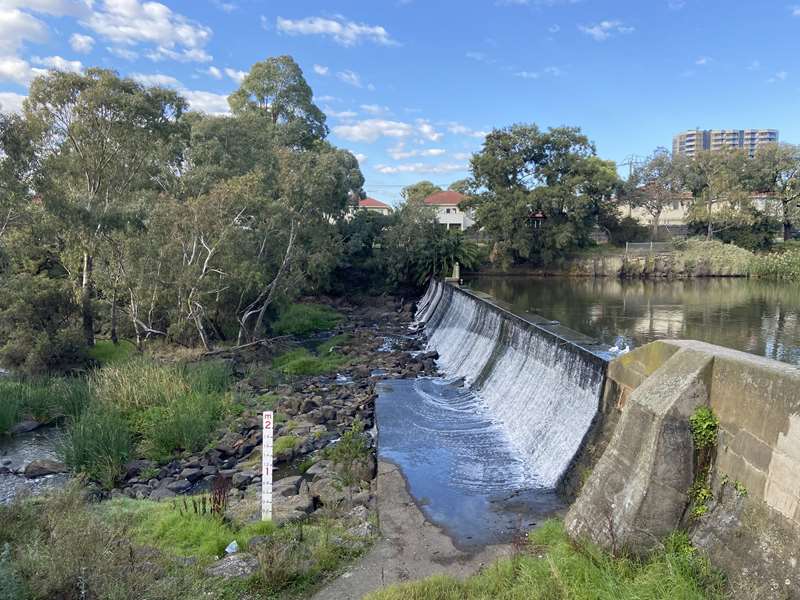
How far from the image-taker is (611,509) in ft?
18.0

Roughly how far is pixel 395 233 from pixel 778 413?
97.3ft

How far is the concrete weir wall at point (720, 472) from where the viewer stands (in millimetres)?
4383

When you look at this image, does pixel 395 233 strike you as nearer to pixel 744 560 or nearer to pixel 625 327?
pixel 625 327

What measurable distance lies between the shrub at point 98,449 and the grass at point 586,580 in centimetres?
657

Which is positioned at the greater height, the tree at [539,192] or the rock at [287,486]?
the tree at [539,192]

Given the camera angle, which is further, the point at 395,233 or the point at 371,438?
the point at 395,233

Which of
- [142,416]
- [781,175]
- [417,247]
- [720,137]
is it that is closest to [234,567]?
[142,416]

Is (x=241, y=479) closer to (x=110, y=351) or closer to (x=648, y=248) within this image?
(x=110, y=351)

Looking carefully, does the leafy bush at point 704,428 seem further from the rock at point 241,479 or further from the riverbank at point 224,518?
the rock at point 241,479

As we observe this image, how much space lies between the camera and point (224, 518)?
6.96 metres

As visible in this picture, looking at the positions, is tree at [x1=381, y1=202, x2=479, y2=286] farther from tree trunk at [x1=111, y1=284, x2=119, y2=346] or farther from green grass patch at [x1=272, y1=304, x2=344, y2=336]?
tree trunk at [x1=111, y1=284, x2=119, y2=346]

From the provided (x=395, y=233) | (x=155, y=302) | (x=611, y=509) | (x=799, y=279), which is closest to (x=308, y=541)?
(x=611, y=509)

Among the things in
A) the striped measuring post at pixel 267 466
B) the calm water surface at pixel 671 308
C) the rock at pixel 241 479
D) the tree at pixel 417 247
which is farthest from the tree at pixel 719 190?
the striped measuring post at pixel 267 466

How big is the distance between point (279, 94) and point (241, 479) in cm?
3303
